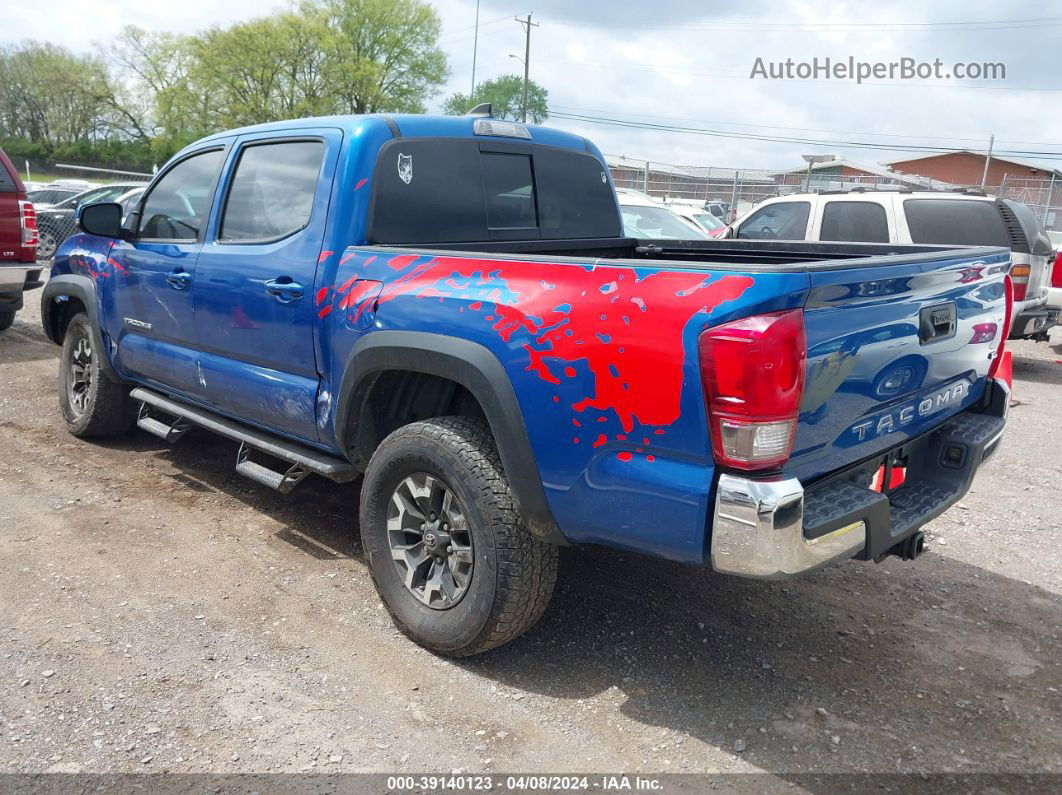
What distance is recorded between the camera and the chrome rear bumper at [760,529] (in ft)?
7.43

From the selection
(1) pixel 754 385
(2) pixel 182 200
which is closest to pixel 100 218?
(2) pixel 182 200

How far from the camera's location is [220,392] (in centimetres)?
413

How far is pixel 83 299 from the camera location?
514cm

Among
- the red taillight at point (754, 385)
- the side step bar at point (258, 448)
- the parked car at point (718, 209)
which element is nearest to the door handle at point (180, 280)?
the side step bar at point (258, 448)

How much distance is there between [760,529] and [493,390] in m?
0.97

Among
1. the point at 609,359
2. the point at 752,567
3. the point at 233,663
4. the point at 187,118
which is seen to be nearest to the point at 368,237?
the point at 609,359

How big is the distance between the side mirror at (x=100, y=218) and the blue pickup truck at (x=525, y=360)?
1 centimetres

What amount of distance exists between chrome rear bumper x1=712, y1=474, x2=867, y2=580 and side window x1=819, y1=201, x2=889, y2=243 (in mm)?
6782

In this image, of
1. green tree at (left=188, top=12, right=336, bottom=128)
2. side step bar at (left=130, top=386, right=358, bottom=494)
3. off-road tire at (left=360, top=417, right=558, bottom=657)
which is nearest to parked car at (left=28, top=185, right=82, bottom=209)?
side step bar at (left=130, top=386, right=358, bottom=494)

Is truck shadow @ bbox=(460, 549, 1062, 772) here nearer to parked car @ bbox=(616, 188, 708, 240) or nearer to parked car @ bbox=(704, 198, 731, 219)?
parked car @ bbox=(616, 188, 708, 240)

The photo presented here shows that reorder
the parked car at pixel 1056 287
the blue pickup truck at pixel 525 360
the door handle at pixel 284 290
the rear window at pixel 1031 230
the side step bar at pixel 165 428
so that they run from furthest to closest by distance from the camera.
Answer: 1. the parked car at pixel 1056 287
2. the rear window at pixel 1031 230
3. the side step bar at pixel 165 428
4. the door handle at pixel 284 290
5. the blue pickup truck at pixel 525 360

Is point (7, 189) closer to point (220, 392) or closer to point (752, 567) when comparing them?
point (220, 392)

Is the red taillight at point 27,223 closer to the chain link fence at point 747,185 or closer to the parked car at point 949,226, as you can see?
the parked car at point 949,226

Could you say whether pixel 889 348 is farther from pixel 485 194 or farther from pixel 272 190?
pixel 272 190
